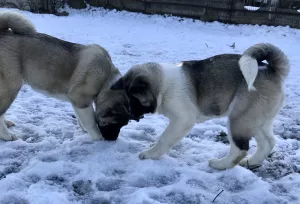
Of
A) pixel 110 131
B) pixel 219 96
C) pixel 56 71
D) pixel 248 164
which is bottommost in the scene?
pixel 248 164

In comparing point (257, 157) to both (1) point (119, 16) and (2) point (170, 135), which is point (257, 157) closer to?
(2) point (170, 135)

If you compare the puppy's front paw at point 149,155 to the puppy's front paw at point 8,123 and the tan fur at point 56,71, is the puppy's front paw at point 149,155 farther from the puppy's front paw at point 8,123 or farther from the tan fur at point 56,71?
the puppy's front paw at point 8,123

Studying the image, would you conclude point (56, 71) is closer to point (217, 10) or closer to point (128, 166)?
point (128, 166)

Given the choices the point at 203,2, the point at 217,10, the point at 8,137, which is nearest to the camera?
the point at 8,137

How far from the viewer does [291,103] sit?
18.9 feet

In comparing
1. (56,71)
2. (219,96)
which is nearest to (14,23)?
(56,71)

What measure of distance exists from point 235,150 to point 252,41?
326 inches

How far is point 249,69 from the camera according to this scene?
330 centimetres

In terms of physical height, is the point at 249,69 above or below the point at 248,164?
above

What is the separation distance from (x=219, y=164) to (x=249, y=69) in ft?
3.49

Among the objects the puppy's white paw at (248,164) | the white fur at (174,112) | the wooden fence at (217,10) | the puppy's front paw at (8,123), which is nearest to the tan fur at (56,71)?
the puppy's front paw at (8,123)

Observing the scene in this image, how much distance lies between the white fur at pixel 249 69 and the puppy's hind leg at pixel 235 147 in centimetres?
46

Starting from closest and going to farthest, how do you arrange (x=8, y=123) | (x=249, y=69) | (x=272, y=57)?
(x=249, y=69), (x=272, y=57), (x=8, y=123)

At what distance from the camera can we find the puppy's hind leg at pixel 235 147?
11.6 ft
